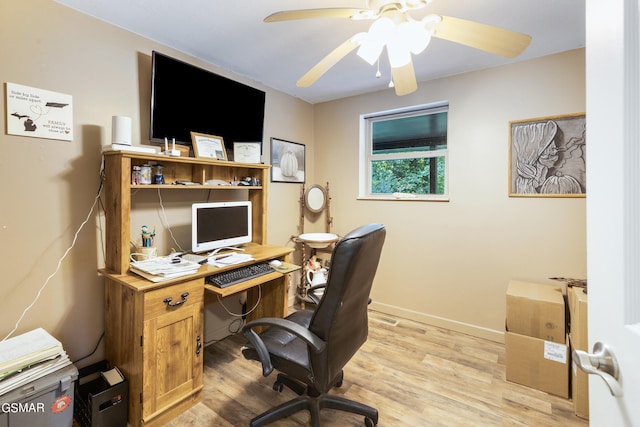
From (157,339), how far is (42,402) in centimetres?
48

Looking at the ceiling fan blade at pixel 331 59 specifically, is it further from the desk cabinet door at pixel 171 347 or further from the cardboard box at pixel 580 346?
the cardboard box at pixel 580 346

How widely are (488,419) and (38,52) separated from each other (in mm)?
3248

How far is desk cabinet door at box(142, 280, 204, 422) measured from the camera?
1.57 meters

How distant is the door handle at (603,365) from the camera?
0.53 meters

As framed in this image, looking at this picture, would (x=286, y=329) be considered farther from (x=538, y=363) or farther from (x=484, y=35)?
(x=538, y=363)

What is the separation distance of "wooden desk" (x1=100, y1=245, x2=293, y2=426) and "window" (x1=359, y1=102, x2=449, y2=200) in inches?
76.5

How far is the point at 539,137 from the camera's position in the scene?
232 centimetres

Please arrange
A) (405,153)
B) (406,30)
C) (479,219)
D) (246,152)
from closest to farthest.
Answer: (406,30), (246,152), (479,219), (405,153)

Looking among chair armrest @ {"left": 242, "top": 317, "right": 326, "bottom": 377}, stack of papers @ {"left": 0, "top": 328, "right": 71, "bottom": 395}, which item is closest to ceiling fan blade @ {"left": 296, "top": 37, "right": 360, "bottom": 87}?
chair armrest @ {"left": 242, "top": 317, "right": 326, "bottom": 377}

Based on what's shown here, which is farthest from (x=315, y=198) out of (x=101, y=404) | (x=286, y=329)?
(x=101, y=404)

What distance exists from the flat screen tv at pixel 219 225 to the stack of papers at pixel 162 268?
0.26 m

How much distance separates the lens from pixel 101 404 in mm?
1502

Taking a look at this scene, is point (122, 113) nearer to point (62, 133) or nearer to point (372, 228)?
point (62, 133)

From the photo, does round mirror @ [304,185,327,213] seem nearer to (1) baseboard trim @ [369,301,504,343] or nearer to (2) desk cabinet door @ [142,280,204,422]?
(1) baseboard trim @ [369,301,504,343]
